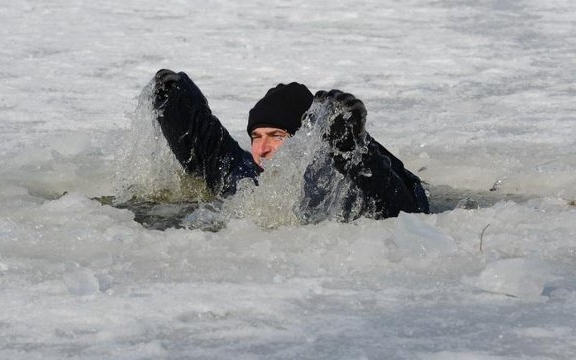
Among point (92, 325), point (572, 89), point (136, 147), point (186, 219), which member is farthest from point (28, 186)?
point (572, 89)

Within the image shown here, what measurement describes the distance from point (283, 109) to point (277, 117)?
52 millimetres

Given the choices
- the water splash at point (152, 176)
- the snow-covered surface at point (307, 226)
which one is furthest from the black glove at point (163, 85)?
the snow-covered surface at point (307, 226)

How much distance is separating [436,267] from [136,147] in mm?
2238

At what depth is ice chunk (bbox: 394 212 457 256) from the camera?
11.7 feet

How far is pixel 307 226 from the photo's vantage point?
3.95 m

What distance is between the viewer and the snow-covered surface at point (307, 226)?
2.81 meters

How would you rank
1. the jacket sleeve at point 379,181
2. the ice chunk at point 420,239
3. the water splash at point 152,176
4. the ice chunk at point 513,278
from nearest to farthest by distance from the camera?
1. the ice chunk at point 513,278
2. the ice chunk at point 420,239
3. the jacket sleeve at point 379,181
4. the water splash at point 152,176

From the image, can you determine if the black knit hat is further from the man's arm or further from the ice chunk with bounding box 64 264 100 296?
the ice chunk with bounding box 64 264 100 296

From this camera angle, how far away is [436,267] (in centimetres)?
344

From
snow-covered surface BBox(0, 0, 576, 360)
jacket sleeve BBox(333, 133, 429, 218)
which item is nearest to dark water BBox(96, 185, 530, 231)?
snow-covered surface BBox(0, 0, 576, 360)

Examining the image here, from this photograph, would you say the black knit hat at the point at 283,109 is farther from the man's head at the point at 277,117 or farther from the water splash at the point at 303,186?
the water splash at the point at 303,186

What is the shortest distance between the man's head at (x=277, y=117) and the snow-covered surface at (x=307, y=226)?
87 cm

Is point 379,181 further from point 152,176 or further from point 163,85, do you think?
point 152,176

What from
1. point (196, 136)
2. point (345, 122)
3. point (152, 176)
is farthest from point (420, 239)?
point (152, 176)
